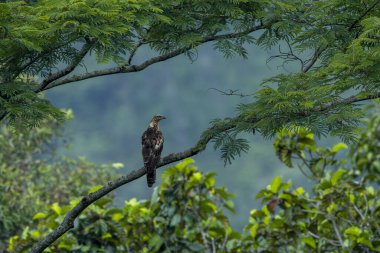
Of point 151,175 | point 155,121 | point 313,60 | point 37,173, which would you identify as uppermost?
point 37,173

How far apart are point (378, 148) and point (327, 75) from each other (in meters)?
7.37

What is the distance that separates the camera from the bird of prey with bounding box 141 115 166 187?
30.3 ft

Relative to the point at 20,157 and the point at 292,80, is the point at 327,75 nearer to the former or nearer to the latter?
the point at 292,80

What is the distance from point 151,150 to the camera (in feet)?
31.1

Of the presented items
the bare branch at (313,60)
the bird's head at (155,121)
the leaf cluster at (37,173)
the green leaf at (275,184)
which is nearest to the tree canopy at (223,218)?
the green leaf at (275,184)

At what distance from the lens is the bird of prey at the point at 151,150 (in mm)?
9242

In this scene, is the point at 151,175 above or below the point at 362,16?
below

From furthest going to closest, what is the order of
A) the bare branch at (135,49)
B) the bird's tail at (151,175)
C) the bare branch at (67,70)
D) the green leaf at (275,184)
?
the green leaf at (275,184) < the bare branch at (135,49) < the bare branch at (67,70) < the bird's tail at (151,175)

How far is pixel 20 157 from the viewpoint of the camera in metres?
27.8

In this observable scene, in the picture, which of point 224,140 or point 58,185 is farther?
point 58,185

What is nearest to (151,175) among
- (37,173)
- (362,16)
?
(362,16)

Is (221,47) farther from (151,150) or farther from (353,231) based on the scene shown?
(353,231)

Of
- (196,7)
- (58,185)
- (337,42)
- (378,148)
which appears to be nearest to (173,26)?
(196,7)

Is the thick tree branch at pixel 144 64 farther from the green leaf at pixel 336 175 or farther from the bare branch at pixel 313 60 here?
the green leaf at pixel 336 175
